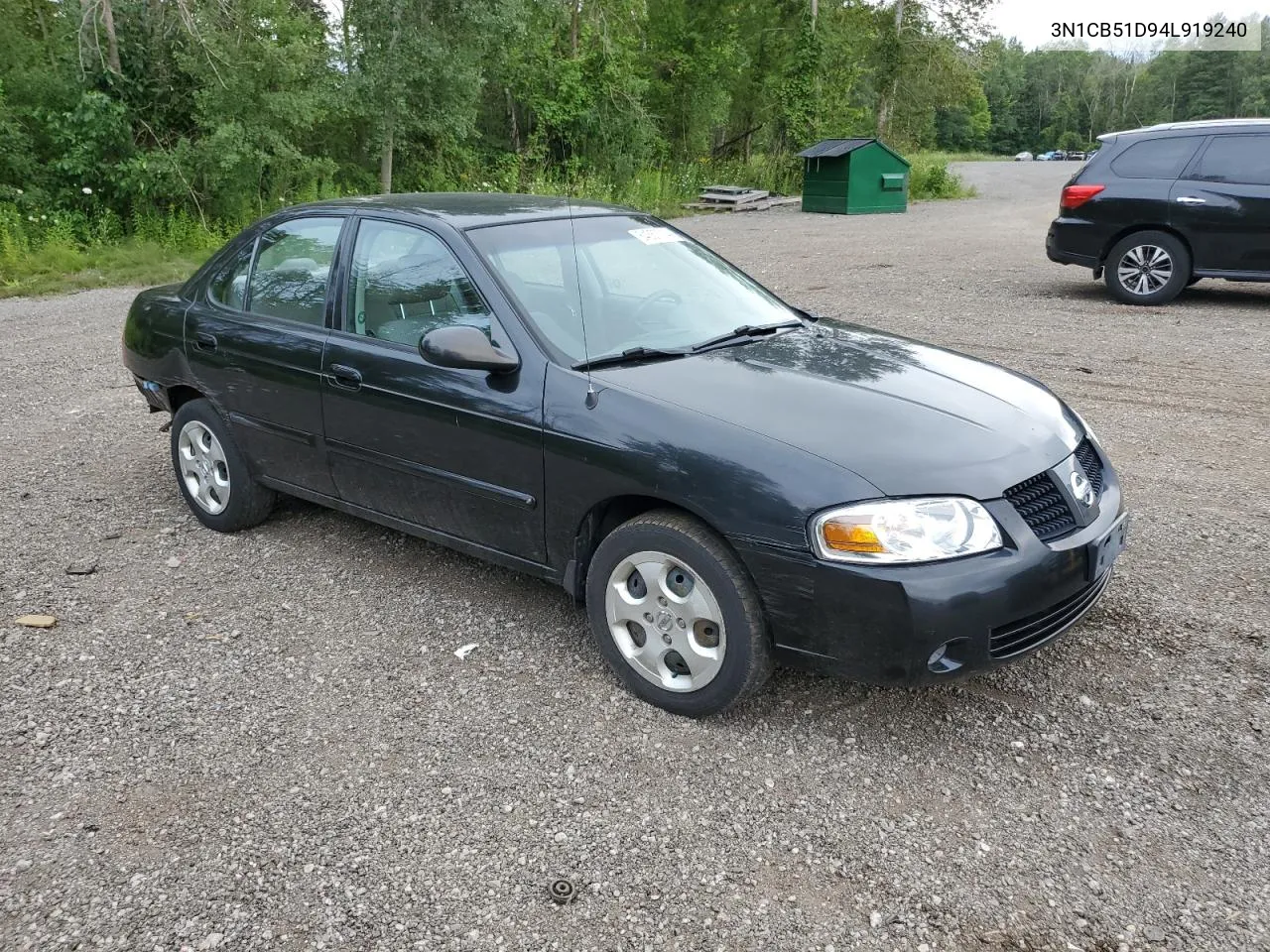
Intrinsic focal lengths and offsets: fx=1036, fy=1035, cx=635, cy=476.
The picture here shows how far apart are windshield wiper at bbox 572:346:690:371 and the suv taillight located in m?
8.60

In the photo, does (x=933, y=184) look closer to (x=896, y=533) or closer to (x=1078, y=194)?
(x=1078, y=194)

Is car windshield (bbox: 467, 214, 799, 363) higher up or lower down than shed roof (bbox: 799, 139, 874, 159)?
lower down

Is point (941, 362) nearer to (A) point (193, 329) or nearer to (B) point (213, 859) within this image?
(B) point (213, 859)

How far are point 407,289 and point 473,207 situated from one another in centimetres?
49

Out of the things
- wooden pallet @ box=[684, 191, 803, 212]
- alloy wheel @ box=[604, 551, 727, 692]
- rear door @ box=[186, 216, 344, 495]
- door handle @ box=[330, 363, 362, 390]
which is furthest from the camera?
wooden pallet @ box=[684, 191, 803, 212]

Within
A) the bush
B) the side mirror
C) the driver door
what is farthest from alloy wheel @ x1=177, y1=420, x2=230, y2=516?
the bush

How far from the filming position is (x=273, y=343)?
453 centimetres

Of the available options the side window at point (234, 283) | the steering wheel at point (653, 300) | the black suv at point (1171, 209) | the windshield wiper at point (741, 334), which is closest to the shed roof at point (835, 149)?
the black suv at point (1171, 209)

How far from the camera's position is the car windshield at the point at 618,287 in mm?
3850

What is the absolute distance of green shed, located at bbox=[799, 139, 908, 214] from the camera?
→ 24219mm

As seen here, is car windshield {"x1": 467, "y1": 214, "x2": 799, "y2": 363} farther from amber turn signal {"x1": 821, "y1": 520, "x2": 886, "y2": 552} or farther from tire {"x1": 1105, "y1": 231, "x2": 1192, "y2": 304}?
tire {"x1": 1105, "y1": 231, "x2": 1192, "y2": 304}

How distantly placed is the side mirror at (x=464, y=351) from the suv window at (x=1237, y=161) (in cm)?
939

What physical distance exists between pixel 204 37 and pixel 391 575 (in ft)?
45.4

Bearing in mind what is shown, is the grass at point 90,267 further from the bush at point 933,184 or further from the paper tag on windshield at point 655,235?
the bush at point 933,184
